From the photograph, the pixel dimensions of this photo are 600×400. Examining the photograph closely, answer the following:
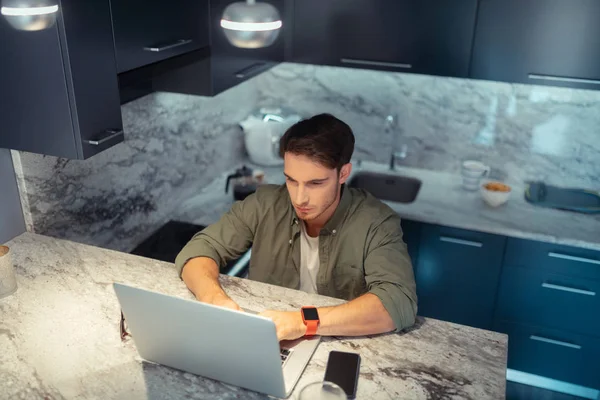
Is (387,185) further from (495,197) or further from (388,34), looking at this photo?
(388,34)

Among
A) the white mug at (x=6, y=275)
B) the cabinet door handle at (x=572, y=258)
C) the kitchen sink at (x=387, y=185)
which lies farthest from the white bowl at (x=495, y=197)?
the white mug at (x=6, y=275)

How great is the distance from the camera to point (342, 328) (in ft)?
5.18

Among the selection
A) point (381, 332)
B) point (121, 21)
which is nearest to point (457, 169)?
point (381, 332)

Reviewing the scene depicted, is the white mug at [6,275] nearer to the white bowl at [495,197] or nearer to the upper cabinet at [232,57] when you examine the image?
the upper cabinet at [232,57]

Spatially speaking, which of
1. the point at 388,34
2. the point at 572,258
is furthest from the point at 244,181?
the point at 572,258

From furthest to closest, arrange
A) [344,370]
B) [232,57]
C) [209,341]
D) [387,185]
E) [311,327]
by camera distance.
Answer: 1. [387,185]
2. [232,57]
3. [311,327]
4. [344,370]
5. [209,341]

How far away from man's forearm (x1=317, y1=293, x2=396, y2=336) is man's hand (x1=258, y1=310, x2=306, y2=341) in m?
0.06

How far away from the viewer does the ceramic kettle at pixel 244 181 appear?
317cm

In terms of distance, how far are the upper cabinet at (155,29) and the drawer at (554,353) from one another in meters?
2.00

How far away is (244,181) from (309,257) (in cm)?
120

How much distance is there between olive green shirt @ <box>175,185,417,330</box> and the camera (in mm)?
1830

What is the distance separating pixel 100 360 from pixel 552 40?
87.7 inches

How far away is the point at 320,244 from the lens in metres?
2.01

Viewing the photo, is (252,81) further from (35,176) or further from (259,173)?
(35,176)
